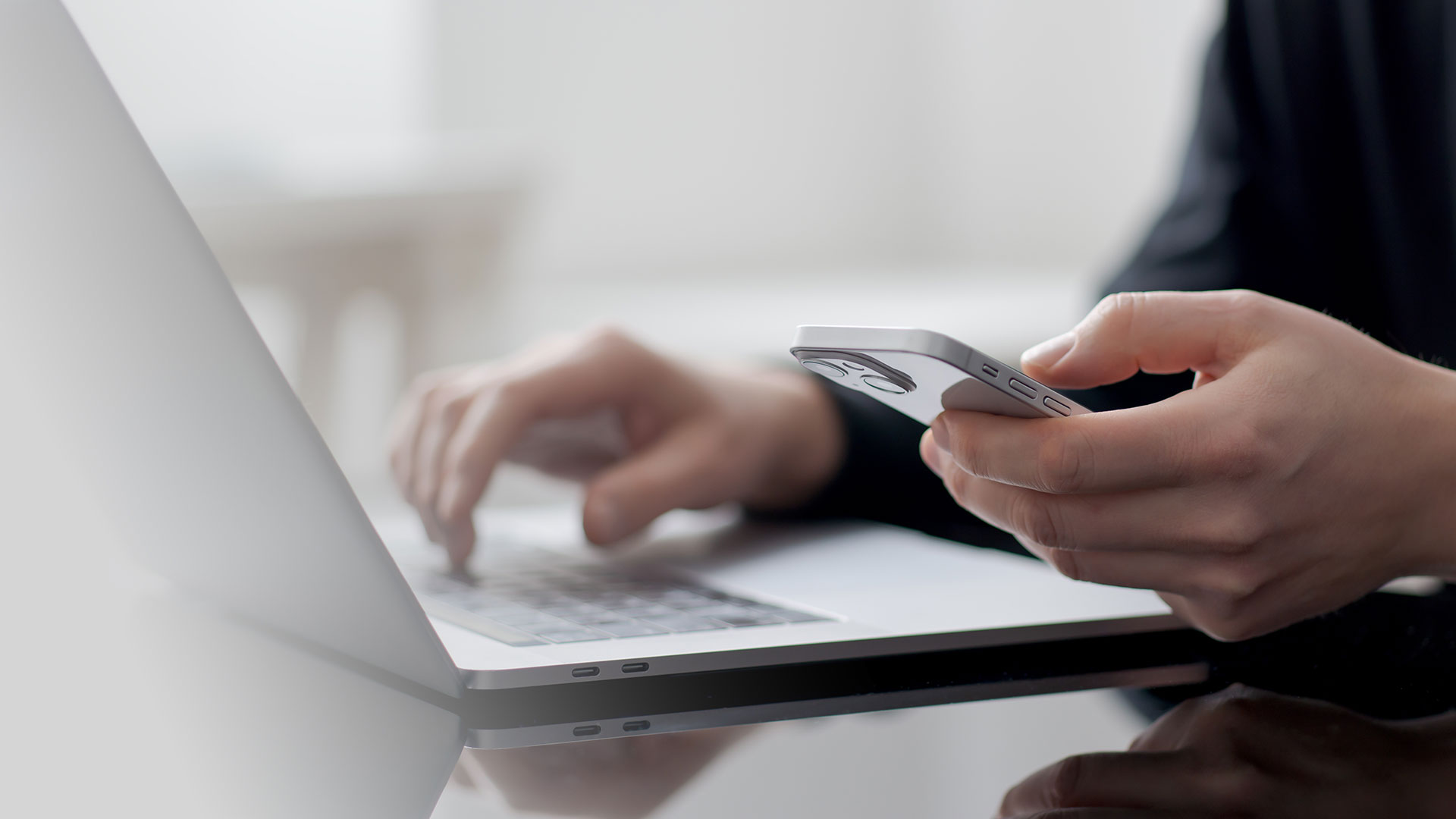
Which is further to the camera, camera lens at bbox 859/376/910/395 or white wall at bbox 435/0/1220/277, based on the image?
white wall at bbox 435/0/1220/277

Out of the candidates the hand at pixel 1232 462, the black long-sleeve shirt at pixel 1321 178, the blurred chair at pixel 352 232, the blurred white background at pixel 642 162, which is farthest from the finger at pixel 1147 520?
the blurred chair at pixel 352 232

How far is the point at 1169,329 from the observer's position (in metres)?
0.27

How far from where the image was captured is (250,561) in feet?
0.95

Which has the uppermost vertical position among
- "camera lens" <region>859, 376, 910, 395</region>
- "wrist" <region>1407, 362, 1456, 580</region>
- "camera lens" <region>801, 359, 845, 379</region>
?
"camera lens" <region>801, 359, 845, 379</region>

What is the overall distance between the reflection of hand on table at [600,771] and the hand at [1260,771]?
7cm

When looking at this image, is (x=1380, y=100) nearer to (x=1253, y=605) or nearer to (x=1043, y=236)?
(x=1253, y=605)

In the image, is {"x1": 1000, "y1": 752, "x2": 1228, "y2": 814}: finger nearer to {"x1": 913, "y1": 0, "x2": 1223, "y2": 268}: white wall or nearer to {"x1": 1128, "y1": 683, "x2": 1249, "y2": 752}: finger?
{"x1": 1128, "y1": 683, "x2": 1249, "y2": 752}: finger

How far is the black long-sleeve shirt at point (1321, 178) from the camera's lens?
0.72 metres

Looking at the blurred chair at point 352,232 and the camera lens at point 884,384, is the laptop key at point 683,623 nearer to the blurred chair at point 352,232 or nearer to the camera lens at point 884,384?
the camera lens at point 884,384

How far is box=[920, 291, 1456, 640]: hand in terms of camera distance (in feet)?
0.83

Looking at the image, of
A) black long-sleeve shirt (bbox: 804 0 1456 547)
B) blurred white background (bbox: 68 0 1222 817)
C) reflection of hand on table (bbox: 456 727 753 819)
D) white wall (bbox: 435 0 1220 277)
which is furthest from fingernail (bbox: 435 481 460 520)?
white wall (bbox: 435 0 1220 277)

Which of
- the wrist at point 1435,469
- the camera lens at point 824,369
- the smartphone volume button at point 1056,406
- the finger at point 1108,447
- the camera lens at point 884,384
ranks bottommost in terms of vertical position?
the wrist at point 1435,469

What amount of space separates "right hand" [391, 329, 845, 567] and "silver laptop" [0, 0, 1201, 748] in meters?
0.09

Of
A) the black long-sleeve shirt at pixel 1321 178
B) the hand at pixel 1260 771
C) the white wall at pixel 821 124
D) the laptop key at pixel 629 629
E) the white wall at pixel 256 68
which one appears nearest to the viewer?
the hand at pixel 1260 771
